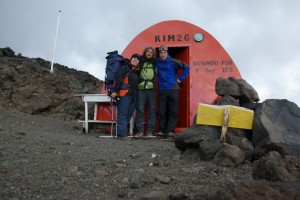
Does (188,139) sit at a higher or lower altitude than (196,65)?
lower

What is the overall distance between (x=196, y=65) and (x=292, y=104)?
335cm

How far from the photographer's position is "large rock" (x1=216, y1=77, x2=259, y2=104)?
607 centimetres

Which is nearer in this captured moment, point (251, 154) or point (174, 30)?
point (251, 154)

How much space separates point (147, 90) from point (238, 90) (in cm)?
208

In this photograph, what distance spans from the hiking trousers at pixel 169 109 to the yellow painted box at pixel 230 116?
257cm

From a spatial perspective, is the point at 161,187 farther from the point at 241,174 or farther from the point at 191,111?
the point at 191,111

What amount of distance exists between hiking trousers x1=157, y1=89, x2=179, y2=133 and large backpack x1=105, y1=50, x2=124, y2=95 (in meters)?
0.99

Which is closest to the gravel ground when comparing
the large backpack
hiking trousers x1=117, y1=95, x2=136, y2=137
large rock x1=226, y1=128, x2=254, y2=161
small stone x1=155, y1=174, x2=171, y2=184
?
small stone x1=155, y1=174, x2=171, y2=184

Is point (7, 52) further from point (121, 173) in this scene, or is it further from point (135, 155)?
point (121, 173)

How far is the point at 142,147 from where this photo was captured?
5.79 metres

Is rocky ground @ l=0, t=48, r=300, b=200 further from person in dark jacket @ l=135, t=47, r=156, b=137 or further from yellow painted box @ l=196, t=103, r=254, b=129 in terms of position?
person in dark jacket @ l=135, t=47, r=156, b=137

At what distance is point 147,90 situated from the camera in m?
7.57

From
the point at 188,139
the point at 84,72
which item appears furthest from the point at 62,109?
the point at 84,72

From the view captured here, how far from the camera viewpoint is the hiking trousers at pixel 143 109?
752cm
